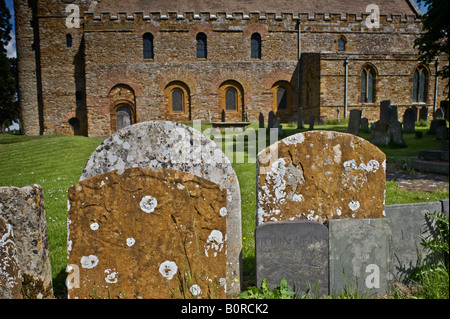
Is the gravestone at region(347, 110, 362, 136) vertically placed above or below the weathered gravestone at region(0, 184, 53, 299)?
above

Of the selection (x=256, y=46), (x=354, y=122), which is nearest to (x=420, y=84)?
(x=256, y=46)

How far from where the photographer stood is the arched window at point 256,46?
23.6 m

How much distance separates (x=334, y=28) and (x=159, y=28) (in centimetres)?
1319

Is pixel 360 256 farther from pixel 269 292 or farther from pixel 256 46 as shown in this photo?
pixel 256 46

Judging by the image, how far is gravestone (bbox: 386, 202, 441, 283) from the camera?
9.66 feet

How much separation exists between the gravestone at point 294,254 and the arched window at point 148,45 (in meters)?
23.1

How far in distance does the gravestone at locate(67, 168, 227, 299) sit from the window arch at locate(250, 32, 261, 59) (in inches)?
912

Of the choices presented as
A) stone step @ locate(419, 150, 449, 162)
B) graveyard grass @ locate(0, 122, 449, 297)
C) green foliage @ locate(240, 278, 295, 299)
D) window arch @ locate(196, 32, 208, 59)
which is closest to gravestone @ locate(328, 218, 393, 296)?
green foliage @ locate(240, 278, 295, 299)

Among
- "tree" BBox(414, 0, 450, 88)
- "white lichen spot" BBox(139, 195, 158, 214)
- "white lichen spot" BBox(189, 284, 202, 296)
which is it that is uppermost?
"tree" BBox(414, 0, 450, 88)

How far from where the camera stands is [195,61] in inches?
917

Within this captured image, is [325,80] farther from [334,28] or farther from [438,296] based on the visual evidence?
[438,296]

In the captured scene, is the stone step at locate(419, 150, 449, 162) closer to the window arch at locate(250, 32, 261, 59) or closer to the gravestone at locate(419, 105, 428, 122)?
the gravestone at locate(419, 105, 428, 122)

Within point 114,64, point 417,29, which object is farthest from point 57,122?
point 417,29

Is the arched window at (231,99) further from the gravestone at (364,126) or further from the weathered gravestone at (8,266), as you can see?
the weathered gravestone at (8,266)
